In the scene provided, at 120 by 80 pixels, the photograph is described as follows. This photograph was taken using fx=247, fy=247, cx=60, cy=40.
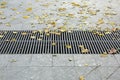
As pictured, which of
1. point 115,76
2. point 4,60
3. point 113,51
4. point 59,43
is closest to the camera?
point 115,76

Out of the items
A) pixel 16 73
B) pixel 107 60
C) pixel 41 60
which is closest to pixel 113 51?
pixel 107 60

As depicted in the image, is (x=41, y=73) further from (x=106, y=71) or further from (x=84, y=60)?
(x=106, y=71)

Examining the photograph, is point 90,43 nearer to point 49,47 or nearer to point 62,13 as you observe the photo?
point 49,47

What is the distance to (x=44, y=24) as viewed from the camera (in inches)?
268

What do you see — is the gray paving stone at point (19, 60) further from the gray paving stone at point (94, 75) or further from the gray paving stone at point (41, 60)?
the gray paving stone at point (94, 75)

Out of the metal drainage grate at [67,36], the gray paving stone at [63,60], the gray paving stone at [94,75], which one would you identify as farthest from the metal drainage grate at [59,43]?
the gray paving stone at [94,75]

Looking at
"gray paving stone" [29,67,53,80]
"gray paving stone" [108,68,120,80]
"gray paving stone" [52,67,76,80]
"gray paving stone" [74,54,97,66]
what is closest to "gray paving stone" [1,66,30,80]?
"gray paving stone" [29,67,53,80]

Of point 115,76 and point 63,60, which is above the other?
point 115,76

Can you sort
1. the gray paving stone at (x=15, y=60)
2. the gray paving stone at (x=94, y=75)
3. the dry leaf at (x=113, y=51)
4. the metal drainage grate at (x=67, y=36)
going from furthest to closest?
the metal drainage grate at (x=67, y=36) < the dry leaf at (x=113, y=51) < the gray paving stone at (x=15, y=60) < the gray paving stone at (x=94, y=75)

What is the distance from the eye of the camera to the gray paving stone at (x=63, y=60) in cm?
489

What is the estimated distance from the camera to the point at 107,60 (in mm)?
5043

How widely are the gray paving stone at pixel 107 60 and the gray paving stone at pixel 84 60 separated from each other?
10 cm

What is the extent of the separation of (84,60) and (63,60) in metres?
0.43

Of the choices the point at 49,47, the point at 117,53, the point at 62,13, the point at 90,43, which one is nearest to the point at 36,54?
the point at 49,47
